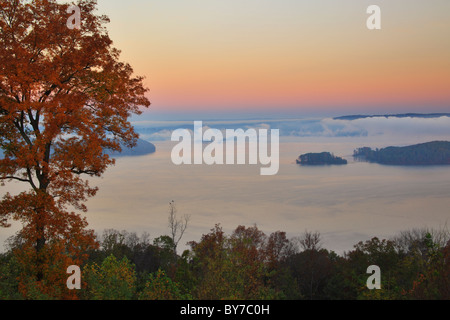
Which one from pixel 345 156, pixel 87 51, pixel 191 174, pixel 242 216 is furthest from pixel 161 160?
pixel 87 51

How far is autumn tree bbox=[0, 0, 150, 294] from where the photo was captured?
9141 mm

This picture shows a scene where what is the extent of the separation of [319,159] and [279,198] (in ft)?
141

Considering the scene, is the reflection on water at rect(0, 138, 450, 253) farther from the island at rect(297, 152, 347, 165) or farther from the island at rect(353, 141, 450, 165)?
the island at rect(353, 141, 450, 165)

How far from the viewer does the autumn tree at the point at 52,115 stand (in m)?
9.14

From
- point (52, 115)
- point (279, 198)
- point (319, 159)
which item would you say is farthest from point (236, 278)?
point (319, 159)

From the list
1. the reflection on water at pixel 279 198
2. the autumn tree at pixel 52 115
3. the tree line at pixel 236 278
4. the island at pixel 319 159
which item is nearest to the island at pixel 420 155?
the reflection on water at pixel 279 198

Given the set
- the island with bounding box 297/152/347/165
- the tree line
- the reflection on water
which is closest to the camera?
the tree line

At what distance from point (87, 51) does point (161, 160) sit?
117225 mm

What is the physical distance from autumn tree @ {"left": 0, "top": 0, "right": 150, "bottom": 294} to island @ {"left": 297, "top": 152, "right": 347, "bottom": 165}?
392 ft

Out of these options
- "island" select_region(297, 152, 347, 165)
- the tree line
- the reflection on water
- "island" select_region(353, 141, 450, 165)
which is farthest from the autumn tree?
"island" select_region(353, 141, 450, 165)

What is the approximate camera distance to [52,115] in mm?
9281

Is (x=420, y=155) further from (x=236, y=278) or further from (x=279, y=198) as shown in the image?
(x=236, y=278)

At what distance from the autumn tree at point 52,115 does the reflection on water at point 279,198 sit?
45.4 meters

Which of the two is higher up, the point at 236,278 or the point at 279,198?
the point at 236,278
